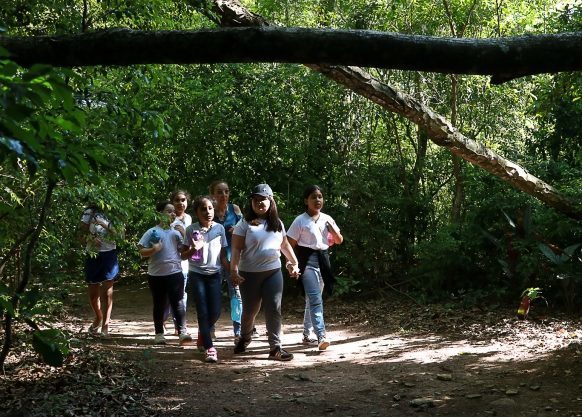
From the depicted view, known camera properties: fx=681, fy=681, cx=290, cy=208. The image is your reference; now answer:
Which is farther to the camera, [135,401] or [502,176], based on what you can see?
[502,176]

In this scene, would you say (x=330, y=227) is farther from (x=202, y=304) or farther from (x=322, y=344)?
(x=202, y=304)

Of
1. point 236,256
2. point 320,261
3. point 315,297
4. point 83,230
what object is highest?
point 83,230

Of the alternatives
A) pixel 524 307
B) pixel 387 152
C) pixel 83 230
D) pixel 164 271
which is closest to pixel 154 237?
pixel 164 271

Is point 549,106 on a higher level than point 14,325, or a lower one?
higher

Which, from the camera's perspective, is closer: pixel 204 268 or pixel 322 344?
pixel 204 268

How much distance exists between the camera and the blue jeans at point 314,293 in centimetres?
829

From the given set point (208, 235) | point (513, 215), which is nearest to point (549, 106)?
point (513, 215)

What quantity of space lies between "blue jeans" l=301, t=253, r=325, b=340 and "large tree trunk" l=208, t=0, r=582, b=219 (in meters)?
2.25

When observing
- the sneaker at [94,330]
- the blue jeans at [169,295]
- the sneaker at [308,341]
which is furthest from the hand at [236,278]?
the sneaker at [94,330]

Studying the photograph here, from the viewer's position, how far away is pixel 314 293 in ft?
27.5

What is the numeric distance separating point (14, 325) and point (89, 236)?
1.16 m

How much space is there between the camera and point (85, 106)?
19.4 ft

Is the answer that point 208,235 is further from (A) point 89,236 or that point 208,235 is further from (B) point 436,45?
(B) point 436,45

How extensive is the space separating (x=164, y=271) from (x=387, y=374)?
3120mm
